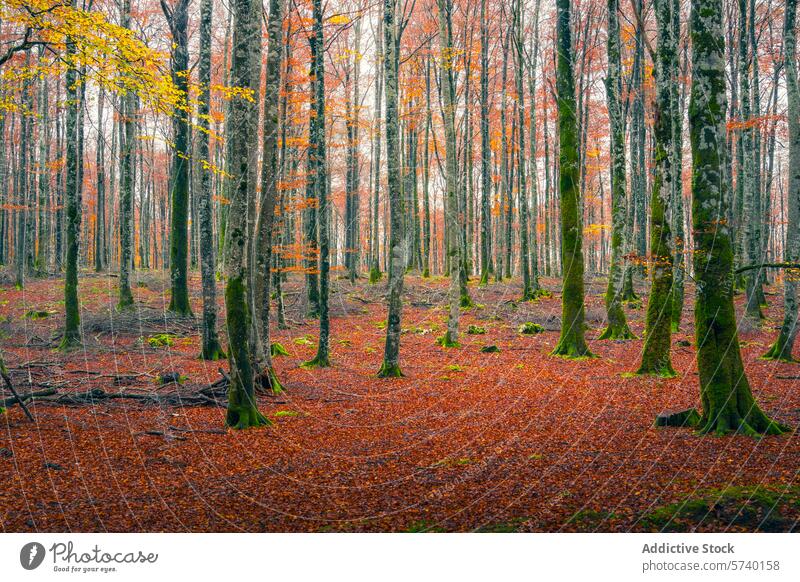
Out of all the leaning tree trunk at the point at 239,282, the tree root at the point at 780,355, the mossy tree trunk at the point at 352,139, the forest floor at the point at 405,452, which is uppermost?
the mossy tree trunk at the point at 352,139

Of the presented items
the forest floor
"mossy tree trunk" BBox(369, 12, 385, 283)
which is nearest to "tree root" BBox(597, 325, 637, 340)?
the forest floor

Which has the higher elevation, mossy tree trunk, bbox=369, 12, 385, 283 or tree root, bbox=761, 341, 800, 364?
mossy tree trunk, bbox=369, 12, 385, 283

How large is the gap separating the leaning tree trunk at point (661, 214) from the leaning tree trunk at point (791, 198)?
3.22 m

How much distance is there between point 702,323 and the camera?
6559 millimetres

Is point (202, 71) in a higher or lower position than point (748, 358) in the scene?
higher

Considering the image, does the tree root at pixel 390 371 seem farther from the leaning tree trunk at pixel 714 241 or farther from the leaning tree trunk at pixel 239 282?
→ the leaning tree trunk at pixel 714 241

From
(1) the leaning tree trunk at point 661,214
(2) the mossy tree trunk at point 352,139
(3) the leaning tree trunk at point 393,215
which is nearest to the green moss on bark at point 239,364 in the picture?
(3) the leaning tree trunk at point 393,215

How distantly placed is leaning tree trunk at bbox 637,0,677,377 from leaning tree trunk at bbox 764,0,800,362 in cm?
322

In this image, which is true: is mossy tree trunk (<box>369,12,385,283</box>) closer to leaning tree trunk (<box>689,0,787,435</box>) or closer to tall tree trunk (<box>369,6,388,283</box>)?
tall tree trunk (<box>369,6,388,283</box>)

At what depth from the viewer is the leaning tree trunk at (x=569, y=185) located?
38.7 feet

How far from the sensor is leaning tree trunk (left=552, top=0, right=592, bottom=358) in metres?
11.8

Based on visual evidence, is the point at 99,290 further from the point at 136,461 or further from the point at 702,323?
the point at 702,323
